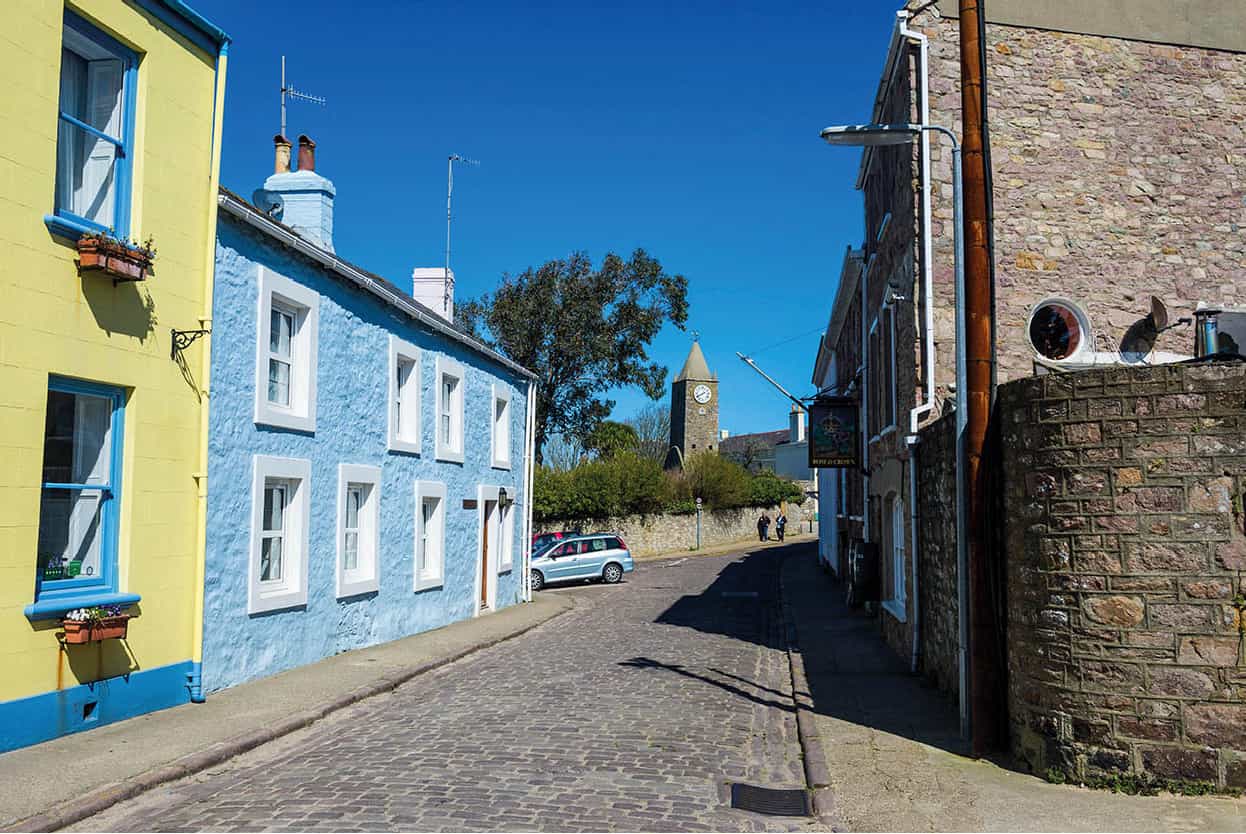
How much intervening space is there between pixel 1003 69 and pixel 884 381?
190 inches

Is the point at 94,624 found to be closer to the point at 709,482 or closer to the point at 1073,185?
the point at 1073,185

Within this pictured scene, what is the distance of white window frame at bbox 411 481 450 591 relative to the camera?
54.5ft

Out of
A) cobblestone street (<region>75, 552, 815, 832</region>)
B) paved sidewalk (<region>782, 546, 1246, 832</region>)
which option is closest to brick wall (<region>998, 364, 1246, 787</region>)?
paved sidewalk (<region>782, 546, 1246, 832</region>)

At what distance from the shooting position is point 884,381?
50.7 ft

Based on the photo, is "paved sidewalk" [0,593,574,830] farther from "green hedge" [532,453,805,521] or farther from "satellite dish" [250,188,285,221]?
"green hedge" [532,453,805,521]

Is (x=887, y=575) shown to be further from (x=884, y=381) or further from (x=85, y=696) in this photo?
(x=85, y=696)

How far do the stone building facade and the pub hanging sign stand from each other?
437 cm

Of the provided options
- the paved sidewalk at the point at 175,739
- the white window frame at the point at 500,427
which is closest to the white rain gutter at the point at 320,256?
the white window frame at the point at 500,427

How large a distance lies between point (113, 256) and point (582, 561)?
2200 centimetres

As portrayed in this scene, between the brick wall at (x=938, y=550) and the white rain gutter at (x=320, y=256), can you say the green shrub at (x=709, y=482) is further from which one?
the brick wall at (x=938, y=550)

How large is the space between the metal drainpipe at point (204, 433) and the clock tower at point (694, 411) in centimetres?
7003

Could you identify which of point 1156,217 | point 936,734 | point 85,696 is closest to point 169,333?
point 85,696

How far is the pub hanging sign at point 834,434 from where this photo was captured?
18.1 m

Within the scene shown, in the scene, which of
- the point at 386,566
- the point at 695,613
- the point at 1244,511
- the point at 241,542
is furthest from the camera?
the point at 695,613
